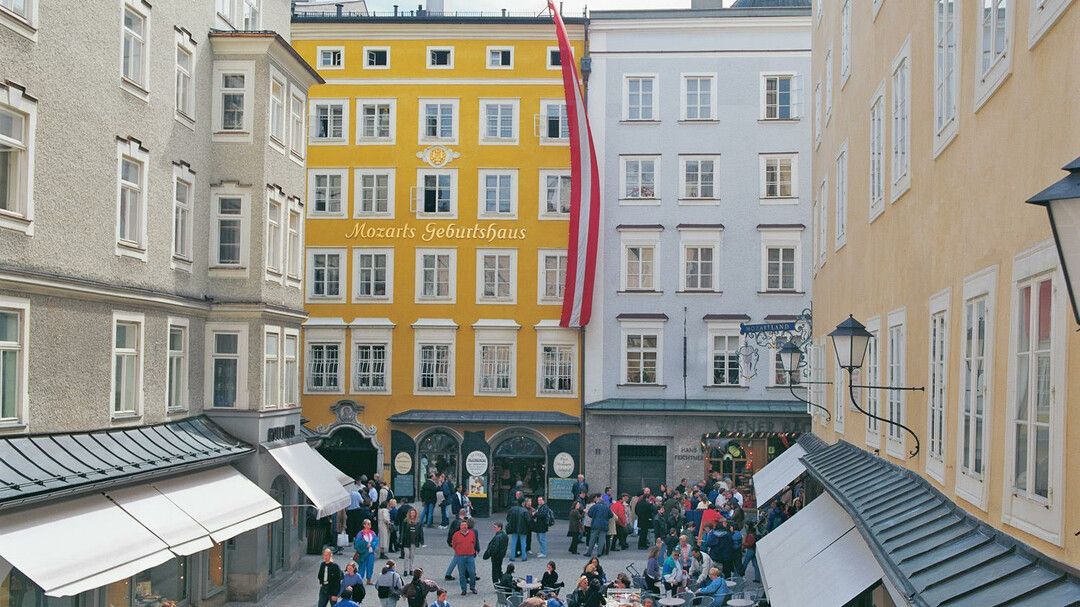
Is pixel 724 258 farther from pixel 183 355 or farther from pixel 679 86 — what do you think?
pixel 183 355

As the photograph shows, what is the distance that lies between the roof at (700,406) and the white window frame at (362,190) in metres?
9.67

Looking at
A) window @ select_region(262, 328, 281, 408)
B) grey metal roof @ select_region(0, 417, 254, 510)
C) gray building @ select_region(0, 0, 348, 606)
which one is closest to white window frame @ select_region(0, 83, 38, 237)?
gray building @ select_region(0, 0, 348, 606)

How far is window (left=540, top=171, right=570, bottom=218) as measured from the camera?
44.1m

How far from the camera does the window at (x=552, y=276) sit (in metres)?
44.0

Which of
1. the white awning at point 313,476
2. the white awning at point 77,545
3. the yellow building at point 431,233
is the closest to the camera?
the white awning at point 77,545

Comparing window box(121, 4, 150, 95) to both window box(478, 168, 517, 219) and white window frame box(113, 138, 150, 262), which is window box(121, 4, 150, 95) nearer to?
white window frame box(113, 138, 150, 262)

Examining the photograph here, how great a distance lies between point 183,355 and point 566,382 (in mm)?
19753

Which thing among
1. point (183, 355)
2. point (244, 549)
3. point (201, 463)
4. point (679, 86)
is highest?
point (679, 86)

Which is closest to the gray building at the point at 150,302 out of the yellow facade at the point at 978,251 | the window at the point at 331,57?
the yellow facade at the point at 978,251

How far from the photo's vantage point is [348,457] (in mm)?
43750

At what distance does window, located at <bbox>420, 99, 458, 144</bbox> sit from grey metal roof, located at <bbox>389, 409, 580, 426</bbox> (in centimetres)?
940

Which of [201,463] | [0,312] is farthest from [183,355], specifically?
[0,312]

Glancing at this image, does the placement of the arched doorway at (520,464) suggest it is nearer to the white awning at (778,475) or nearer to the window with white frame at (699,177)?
the window with white frame at (699,177)

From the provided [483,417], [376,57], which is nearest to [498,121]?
[376,57]
